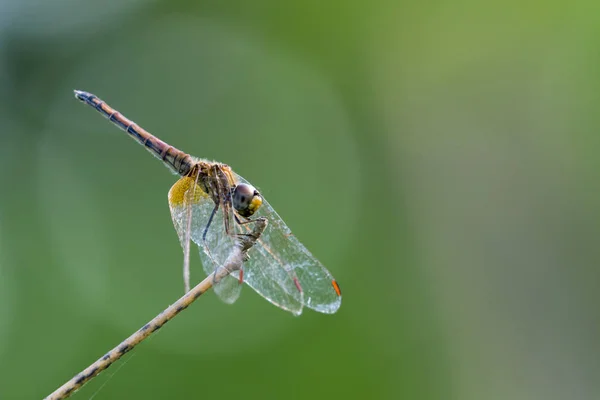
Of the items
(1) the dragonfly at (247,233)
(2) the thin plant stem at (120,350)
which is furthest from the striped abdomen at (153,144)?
(2) the thin plant stem at (120,350)

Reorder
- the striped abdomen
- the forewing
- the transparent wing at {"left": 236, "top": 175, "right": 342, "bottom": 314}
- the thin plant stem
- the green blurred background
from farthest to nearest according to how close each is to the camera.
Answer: the green blurred background
the striped abdomen
the transparent wing at {"left": 236, "top": 175, "right": 342, "bottom": 314}
the forewing
the thin plant stem

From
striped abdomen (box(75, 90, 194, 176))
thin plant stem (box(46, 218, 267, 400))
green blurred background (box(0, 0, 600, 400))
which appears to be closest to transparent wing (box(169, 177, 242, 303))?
striped abdomen (box(75, 90, 194, 176))

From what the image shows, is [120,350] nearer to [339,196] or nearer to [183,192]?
[183,192]

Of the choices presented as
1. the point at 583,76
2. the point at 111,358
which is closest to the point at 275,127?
the point at 583,76

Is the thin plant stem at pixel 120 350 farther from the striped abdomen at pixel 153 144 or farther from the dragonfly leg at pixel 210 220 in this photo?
the striped abdomen at pixel 153 144

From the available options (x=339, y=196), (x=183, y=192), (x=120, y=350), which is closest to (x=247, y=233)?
(x=183, y=192)

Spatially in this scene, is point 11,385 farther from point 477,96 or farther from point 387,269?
point 477,96

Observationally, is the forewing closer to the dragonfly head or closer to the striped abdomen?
the dragonfly head
